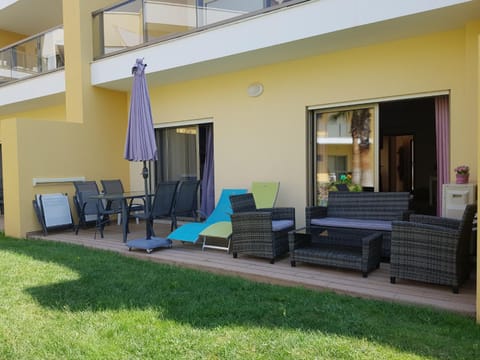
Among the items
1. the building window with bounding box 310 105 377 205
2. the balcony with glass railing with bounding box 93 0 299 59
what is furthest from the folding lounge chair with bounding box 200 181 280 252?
the balcony with glass railing with bounding box 93 0 299 59

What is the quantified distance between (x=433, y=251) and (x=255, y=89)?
413cm

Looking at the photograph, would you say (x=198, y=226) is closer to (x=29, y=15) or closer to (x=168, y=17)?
(x=168, y=17)

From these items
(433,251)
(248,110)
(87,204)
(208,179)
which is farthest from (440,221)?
(87,204)

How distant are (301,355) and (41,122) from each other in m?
6.63

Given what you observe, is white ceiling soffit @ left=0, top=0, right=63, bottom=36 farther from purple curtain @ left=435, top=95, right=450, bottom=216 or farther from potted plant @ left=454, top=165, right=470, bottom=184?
potted plant @ left=454, top=165, right=470, bottom=184

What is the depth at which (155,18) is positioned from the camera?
22.9 feet

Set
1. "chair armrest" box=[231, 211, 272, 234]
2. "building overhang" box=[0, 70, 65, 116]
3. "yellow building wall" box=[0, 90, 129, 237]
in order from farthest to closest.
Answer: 1. "building overhang" box=[0, 70, 65, 116]
2. "yellow building wall" box=[0, 90, 129, 237]
3. "chair armrest" box=[231, 211, 272, 234]

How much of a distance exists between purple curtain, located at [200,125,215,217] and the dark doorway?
415cm

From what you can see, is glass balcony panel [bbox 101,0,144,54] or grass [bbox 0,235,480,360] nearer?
grass [bbox 0,235,480,360]

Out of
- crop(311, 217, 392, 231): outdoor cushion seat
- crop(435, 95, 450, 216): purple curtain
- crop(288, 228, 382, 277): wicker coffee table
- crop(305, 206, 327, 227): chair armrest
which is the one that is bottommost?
crop(288, 228, 382, 277): wicker coffee table

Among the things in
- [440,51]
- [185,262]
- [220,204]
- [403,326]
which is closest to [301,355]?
[403,326]

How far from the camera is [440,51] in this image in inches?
198

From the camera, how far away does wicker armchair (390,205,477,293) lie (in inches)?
138

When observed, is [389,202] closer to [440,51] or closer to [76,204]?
[440,51]
